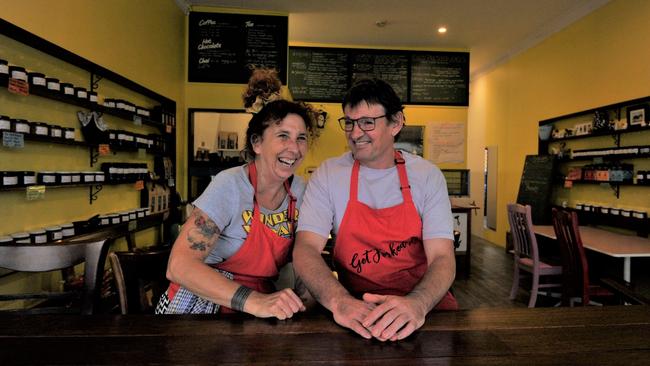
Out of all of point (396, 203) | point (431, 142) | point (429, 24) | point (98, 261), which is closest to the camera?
point (98, 261)

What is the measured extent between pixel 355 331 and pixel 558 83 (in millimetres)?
5757

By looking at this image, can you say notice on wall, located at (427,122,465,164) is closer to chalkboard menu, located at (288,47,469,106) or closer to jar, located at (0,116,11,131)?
chalkboard menu, located at (288,47,469,106)

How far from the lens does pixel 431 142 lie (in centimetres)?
644

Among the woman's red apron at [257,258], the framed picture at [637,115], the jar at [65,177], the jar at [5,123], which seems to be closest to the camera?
the woman's red apron at [257,258]

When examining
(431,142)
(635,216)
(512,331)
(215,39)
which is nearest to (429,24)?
(431,142)

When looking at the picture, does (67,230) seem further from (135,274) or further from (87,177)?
(135,274)

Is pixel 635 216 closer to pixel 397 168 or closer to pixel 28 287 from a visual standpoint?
pixel 397 168

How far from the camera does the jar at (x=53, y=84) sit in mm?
2370

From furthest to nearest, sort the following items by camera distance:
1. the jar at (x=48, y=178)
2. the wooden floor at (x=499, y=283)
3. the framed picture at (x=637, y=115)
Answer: the framed picture at (x=637, y=115) → the wooden floor at (x=499, y=283) → the jar at (x=48, y=178)

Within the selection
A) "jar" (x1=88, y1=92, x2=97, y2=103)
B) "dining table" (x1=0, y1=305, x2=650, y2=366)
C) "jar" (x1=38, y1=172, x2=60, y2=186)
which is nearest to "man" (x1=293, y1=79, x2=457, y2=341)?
"dining table" (x1=0, y1=305, x2=650, y2=366)

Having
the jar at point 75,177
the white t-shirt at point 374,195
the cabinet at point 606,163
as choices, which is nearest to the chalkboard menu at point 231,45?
the jar at point 75,177

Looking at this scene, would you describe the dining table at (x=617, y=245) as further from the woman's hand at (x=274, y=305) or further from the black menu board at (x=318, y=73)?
the black menu board at (x=318, y=73)

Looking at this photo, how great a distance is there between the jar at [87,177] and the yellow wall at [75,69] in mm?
120

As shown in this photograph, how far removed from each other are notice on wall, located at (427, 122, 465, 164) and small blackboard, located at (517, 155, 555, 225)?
991 millimetres
